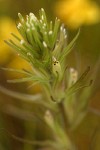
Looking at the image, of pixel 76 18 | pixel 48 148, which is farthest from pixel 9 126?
pixel 76 18

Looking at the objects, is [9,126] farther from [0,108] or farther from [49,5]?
[49,5]

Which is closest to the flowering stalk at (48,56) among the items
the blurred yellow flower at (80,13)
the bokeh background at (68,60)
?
the bokeh background at (68,60)

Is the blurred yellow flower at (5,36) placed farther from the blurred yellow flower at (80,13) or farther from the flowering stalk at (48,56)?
the flowering stalk at (48,56)

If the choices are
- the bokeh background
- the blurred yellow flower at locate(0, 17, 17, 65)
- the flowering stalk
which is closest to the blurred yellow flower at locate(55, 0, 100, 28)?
the bokeh background

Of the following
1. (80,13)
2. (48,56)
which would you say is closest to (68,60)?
→ (80,13)

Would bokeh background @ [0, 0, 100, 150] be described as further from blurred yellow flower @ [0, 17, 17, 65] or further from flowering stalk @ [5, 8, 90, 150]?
flowering stalk @ [5, 8, 90, 150]
